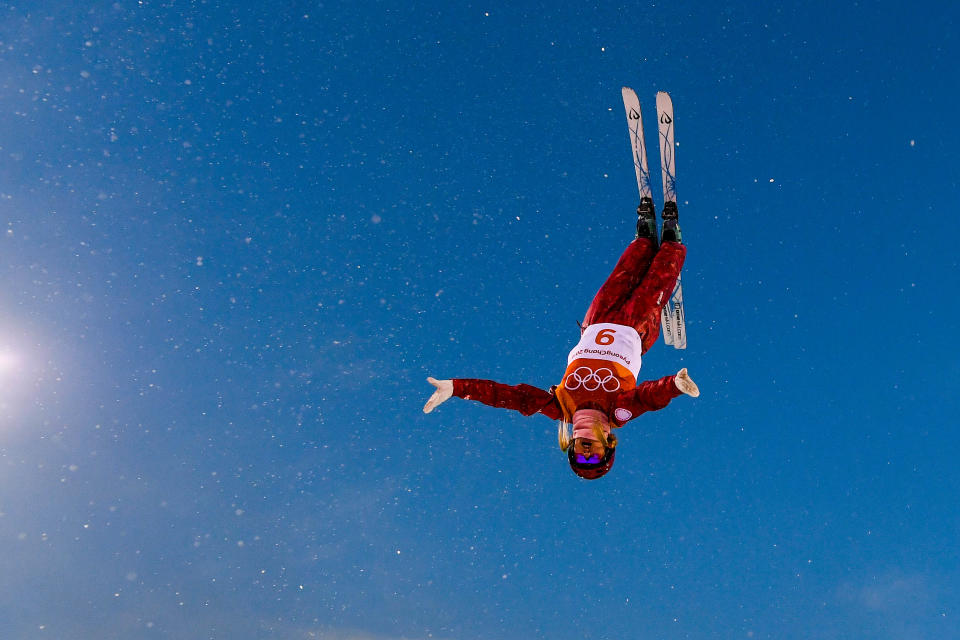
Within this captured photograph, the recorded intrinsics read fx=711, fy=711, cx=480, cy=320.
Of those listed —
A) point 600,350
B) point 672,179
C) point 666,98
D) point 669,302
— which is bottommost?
point 600,350

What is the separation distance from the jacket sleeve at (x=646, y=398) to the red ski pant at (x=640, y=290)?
1.68m

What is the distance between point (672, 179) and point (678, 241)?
3.81 feet

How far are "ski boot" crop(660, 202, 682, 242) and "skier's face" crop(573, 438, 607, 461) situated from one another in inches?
157

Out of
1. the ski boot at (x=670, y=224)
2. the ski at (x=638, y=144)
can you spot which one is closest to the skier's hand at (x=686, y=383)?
the ski boot at (x=670, y=224)

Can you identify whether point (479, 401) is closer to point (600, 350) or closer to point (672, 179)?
point (600, 350)

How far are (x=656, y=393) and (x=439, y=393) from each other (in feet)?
8.37

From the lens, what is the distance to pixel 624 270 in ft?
34.9

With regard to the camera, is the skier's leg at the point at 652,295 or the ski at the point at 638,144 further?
the ski at the point at 638,144

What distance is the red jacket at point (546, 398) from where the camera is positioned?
27.2 feet

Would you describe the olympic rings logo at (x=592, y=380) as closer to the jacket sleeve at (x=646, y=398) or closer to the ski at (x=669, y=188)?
the jacket sleeve at (x=646, y=398)

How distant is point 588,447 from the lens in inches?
328

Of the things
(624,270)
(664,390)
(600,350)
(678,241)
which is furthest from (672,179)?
(664,390)

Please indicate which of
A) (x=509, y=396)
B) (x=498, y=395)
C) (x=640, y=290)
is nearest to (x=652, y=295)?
(x=640, y=290)

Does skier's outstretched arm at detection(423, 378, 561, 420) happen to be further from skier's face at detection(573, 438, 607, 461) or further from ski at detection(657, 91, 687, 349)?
ski at detection(657, 91, 687, 349)
